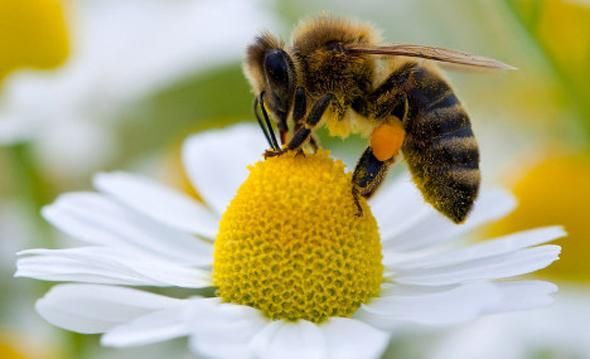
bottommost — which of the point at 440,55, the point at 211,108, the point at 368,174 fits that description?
the point at 368,174

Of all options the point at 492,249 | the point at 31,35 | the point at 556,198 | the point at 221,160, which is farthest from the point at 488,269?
the point at 31,35

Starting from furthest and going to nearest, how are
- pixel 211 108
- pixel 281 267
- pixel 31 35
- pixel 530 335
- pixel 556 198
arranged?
pixel 211 108, pixel 31 35, pixel 556 198, pixel 530 335, pixel 281 267

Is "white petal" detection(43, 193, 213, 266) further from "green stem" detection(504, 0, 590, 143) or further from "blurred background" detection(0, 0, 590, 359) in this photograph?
"green stem" detection(504, 0, 590, 143)

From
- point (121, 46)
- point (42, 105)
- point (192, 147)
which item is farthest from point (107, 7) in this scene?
point (192, 147)

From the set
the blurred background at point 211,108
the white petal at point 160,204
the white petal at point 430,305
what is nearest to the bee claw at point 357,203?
the white petal at point 430,305

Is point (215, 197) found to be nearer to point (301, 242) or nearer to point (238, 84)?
point (301, 242)

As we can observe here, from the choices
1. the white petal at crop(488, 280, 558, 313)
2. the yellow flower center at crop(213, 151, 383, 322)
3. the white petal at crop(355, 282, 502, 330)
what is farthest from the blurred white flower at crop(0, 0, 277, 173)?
the white petal at crop(488, 280, 558, 313)

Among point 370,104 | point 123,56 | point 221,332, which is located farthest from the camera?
point 123,56

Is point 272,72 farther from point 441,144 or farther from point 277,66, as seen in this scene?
point 441,144
